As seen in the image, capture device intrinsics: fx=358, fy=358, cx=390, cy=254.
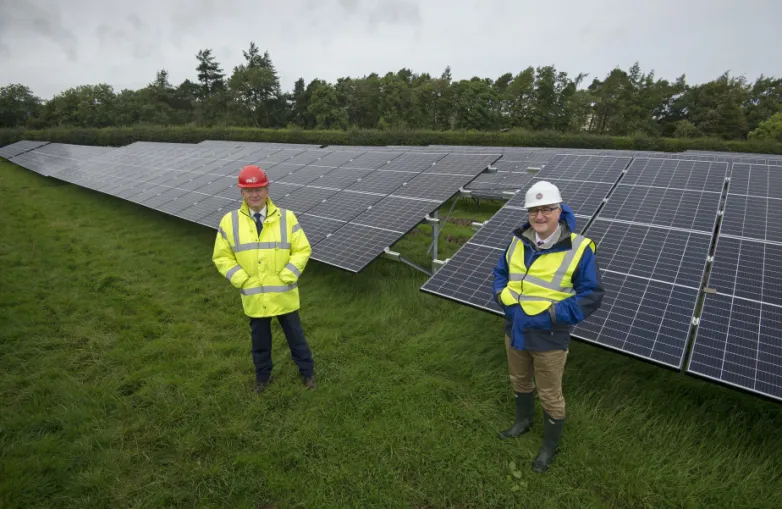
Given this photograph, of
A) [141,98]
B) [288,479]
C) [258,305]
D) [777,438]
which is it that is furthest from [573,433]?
[141,98]

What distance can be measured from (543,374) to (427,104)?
55478 mm

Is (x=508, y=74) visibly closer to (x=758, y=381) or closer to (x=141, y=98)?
(x=141, y=98)

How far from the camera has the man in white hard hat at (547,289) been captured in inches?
108

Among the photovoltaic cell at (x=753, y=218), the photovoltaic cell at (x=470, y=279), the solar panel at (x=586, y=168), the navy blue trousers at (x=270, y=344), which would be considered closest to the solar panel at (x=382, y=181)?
the solar panel at (x=586, y=168)

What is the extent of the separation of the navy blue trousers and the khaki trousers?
2.32 meters

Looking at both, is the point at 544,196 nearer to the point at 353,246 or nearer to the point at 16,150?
the point at 353,246

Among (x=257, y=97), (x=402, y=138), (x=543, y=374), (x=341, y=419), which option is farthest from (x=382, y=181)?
(x=257, y=97)

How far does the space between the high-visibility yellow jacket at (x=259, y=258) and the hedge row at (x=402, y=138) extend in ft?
90.7

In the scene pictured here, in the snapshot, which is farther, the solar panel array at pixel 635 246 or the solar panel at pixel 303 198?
the solar panel at pixel 303 198

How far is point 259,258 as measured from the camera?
12.3ft

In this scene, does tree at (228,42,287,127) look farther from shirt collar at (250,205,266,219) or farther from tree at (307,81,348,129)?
shirt collar at (250,205,266,219)

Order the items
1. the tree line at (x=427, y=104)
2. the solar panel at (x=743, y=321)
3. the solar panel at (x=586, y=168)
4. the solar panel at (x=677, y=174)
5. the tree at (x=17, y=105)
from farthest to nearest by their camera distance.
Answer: the tree at (x=17, y=105) < the tree line at (x=427, y=104) < the solar panel at (x=586, y=168) < the solar panel at (x=677, y=174) < the solar panel at (x=743, y=321)

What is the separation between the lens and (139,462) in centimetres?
342

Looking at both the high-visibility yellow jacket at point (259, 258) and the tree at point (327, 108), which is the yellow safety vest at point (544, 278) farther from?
the tree at point (327, 108)
